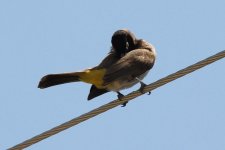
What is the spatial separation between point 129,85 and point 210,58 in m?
3.40

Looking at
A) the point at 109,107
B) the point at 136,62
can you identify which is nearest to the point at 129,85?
the point at 136,62

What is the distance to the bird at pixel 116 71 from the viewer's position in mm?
9133

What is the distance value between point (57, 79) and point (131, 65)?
1010 mm

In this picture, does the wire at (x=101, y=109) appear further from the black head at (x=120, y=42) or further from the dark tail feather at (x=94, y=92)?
the black head at (x=120, y=42)

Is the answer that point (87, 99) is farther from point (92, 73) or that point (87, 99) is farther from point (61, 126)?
point (61, 126)

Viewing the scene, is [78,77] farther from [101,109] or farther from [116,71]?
[101,109]

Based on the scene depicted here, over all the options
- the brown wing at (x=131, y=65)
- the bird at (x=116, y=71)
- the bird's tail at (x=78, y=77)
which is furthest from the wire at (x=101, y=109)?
the bird's tail at (x=78, y=77)

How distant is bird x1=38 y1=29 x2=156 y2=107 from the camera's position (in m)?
9.13

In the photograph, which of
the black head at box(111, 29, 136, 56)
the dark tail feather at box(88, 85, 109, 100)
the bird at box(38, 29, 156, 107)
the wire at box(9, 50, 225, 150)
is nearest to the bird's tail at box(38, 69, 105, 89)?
the bird at box(38, 29, 156, 107)

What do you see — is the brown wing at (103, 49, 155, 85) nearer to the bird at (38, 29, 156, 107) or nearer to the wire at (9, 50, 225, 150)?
the bird at (38, 29, 156, 107)

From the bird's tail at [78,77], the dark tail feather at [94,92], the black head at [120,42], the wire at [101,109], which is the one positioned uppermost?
the black head at [120,42]

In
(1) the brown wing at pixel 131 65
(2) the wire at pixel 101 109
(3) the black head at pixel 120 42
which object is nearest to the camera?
(2) the wire at pixel 101 109

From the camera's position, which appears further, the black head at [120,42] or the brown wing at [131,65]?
the black head at [120,42]

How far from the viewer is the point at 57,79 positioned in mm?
9195
